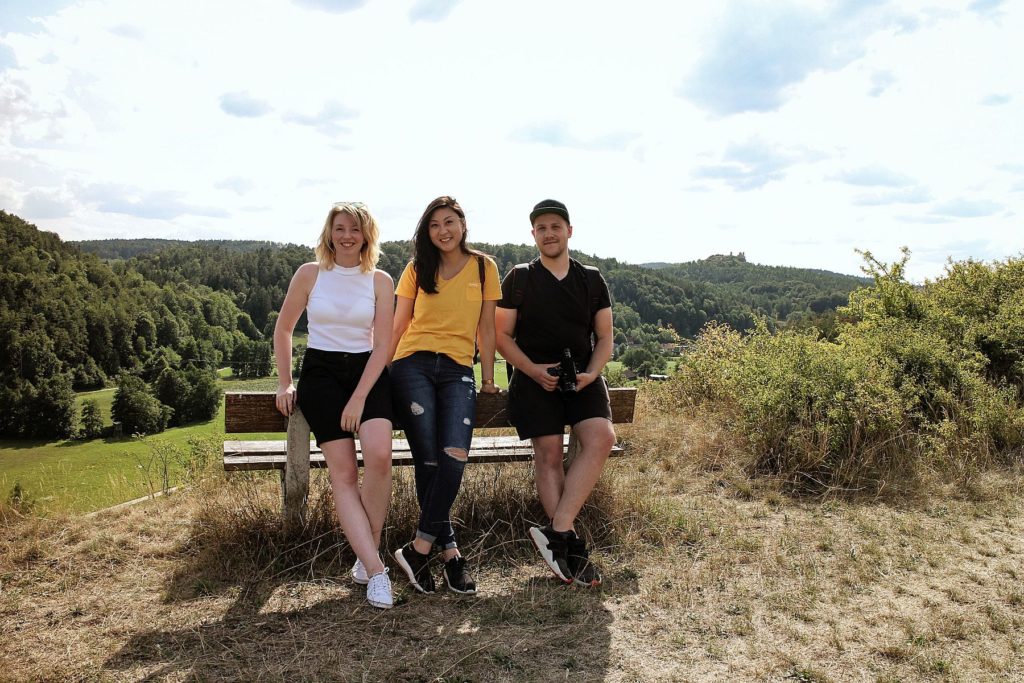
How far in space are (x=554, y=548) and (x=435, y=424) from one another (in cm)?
86

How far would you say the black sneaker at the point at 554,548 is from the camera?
3.33 m

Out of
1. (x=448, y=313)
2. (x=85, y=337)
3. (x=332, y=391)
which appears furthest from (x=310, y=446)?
(x=85, y=337)

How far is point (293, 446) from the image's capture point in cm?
346

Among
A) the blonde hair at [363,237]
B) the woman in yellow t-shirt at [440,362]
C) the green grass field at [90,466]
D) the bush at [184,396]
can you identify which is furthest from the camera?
the bush at [184,396]

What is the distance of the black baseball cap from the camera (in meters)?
3.67

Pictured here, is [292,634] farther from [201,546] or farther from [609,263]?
[609,263]

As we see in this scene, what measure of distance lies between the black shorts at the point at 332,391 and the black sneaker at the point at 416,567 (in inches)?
24.8

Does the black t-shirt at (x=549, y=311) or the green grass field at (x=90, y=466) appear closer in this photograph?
the black t-shirt at (x=549, y=311)

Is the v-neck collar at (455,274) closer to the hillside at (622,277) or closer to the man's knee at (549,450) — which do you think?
the man's knee at (549,450)

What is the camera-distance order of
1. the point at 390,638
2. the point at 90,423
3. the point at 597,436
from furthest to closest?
1. the point at 90,423
2. the point at 597,436
3. the point at 390,638

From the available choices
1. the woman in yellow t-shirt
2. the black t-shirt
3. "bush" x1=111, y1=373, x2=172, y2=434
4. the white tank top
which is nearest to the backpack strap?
the black t-shirt

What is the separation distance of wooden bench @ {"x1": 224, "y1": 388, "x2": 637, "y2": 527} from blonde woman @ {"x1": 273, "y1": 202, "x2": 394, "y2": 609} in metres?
0.15

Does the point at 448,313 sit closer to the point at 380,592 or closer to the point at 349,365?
the point at 349,365

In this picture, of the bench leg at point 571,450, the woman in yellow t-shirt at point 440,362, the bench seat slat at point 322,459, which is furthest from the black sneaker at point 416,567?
the bench leg at point 571,450
